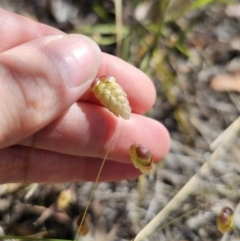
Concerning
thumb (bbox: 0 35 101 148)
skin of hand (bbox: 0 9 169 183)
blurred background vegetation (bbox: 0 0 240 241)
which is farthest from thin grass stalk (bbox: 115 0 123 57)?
thumb (bbox: 0 35 101 148)

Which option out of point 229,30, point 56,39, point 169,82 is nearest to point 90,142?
point 56,39

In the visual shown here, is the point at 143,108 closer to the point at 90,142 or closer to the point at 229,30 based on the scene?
the point at 90,142

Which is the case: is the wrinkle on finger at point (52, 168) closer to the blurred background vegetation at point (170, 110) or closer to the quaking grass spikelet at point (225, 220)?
the blurred background vegetation at point (170, 110)

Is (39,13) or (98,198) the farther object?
(39,13)

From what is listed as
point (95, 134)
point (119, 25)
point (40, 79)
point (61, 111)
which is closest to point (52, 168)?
point (95, 134)

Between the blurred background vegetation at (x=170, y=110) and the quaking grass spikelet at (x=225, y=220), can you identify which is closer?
the quaking grass spikelet at (x=225, y=220)

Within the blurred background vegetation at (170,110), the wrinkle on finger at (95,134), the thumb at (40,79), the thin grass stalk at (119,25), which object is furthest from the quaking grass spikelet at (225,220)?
the thin grass stalk at (119,25)

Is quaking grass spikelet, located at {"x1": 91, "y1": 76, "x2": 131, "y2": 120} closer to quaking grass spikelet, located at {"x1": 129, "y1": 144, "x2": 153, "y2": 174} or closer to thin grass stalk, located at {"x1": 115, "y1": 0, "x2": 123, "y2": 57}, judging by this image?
quaking grass spikelet, located at {"x1": 129, "y1": 144, "x2": 153, "y2": 174}

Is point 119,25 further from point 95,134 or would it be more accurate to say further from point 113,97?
point 113,97
